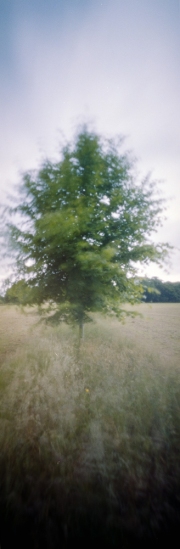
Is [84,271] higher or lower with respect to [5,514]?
higher

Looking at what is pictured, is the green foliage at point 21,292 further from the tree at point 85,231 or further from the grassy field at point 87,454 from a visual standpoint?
the grassy field at point 87,454

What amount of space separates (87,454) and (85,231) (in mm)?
4760

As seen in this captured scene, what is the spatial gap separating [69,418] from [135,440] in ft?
4.48

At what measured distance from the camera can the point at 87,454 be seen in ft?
11.3

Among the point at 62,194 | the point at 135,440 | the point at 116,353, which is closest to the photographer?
the point at 135,440

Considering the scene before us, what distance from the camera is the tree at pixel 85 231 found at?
5.43m

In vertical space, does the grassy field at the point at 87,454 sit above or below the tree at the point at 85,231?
below

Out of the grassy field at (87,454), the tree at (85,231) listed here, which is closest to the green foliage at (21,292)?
the tree at (85,231)

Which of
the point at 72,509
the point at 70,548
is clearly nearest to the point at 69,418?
the point at 72,509

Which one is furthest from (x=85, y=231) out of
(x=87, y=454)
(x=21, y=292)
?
(x=87, y=454)

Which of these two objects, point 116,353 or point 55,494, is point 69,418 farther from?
point 116,353

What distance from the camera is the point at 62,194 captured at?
561cm

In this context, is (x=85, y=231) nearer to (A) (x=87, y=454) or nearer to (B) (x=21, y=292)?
(B) (x=21, y=292)

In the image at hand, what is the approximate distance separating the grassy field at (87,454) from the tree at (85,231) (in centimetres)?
225
